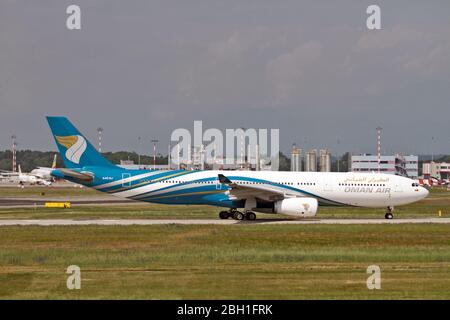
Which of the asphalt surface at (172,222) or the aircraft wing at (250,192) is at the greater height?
the aircraft wing at (250,192)

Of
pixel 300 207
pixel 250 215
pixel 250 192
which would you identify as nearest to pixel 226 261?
pixel 300 207

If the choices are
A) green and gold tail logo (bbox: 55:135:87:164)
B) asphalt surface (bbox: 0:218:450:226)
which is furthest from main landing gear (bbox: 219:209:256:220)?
green and gold tail logo (bbox: 55:135:87:164)

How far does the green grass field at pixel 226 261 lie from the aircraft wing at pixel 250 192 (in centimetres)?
389

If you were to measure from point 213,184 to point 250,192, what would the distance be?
3.09 meters

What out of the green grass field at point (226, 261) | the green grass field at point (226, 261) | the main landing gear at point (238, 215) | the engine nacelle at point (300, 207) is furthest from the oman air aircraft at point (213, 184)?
the green grass field at point (226, 261)

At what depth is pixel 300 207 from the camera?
47406mm

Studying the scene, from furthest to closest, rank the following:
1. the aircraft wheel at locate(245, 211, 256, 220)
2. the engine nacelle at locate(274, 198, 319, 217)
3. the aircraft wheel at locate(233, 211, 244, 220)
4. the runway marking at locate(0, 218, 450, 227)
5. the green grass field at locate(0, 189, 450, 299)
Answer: the aircraft wheel at locate(233, 211, 244, 220) < the aircraft wheel at locate(245, 211, 256, 220) < the engine nacelle at locate(274, 198, 319, 217) < the runway marking at locate(0, 218, 450, 227) < the green grass field at locate(0, 189, 450, 299)

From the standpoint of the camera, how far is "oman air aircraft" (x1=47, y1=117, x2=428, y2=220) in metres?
50.5

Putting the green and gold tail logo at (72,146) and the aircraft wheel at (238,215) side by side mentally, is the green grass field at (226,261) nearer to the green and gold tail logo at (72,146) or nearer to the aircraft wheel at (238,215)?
the aircraft wheel at (238,215)

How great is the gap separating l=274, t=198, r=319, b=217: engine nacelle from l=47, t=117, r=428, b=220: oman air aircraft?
5.22 ft

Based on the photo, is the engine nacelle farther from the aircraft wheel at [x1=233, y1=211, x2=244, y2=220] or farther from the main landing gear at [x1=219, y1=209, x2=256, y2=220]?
the aircraft wheel at [x1=233, y1=211, x2=244, y2=220]

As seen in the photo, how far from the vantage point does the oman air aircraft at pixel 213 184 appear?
50469 mm

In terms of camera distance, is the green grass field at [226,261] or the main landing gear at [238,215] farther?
the main landing gear at [238,215]
